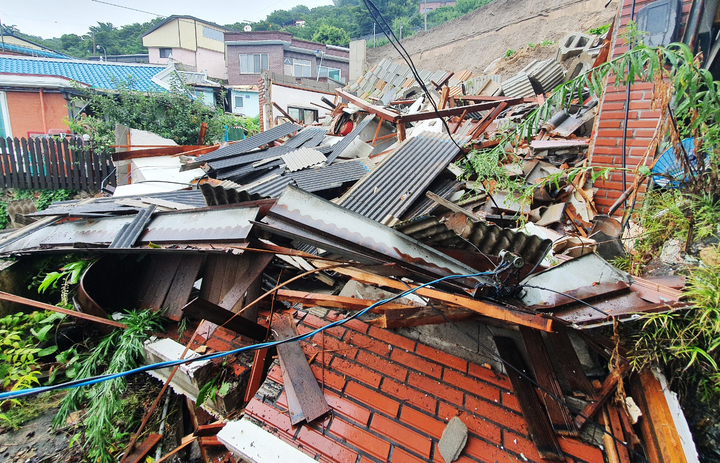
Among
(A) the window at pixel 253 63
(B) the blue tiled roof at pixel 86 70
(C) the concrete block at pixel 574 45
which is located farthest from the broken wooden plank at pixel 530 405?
(A) the window at pixel 253 63

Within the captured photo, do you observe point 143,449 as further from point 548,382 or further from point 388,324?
point 548,382

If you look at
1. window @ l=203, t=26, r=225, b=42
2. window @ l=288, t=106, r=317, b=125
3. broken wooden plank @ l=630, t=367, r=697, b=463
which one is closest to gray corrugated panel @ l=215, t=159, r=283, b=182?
broken wooden plank @ l=630, t=367, r=697, b=463

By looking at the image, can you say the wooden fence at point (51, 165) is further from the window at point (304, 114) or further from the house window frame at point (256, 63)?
the house window frame at point (256, 63)

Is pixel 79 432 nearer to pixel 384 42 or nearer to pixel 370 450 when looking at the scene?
pixel 370 450

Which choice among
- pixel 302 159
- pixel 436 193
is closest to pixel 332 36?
pixel 302 159

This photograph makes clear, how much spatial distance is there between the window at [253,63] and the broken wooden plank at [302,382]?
30.9 metres

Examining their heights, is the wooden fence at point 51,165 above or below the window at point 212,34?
below

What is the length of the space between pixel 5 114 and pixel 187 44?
26198 mm

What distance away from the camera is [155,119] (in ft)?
34.8

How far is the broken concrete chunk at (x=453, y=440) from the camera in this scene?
69.2 inches

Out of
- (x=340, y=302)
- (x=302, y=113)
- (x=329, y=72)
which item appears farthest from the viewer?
(x=329, y=72)

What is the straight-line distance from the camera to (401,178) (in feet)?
14.6

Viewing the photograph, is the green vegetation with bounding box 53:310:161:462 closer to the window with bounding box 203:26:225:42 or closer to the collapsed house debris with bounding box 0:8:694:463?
the collapsed house debris with bounding box 0:8:694:463

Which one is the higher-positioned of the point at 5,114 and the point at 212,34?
the point at 212,34
